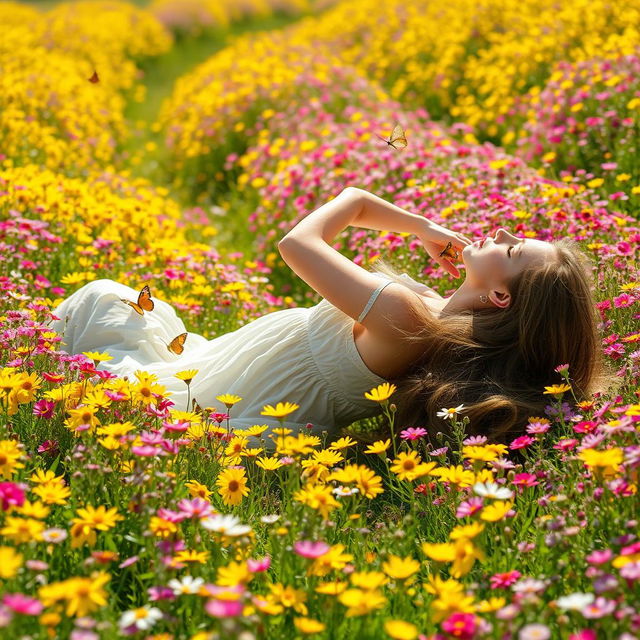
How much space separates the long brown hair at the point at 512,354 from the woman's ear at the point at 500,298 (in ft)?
0.05

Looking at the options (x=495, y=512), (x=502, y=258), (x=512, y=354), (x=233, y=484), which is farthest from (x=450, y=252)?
(x=495, y=512)

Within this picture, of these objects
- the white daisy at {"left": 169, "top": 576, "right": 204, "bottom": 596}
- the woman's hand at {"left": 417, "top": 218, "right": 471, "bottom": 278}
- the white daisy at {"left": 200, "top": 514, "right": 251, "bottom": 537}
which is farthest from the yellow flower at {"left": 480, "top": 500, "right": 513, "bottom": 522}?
the woman's hand at {"left": 417, "top": 218, "right": 471, "bottom": 278}

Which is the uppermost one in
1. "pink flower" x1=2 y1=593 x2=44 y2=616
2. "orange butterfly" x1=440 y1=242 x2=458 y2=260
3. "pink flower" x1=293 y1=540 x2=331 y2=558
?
"pink flower" x1=2 y1=593 x2=44 y2=616

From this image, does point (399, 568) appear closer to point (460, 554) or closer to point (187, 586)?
point (460, 554)

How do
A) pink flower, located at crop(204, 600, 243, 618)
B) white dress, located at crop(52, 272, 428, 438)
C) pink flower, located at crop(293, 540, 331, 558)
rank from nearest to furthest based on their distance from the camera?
pink flower, located at crop(204, 600, 243, 618) → pink flower, located at crop(293, 540, 331, 558) → white dress, located at crop(52, 272, 428, 438)

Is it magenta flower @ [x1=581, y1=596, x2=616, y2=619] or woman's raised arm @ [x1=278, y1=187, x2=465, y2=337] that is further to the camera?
woman's raised arm @ [x1=278, y1=187, x2=465, y2=337]

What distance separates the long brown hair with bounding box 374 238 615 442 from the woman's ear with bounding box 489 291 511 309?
17mm

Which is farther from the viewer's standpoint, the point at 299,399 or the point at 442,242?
the point at 442,242

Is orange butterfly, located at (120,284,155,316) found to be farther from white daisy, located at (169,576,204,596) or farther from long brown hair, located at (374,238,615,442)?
white daisy, located at (169,576,204,596)

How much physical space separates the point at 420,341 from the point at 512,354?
307 mm

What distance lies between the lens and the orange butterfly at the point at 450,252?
3.19m

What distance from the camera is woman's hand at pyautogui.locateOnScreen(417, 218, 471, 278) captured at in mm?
3182

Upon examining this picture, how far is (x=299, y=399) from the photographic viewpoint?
3.01 m

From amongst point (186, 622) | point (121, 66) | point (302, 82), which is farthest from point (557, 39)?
point (121, 66)
